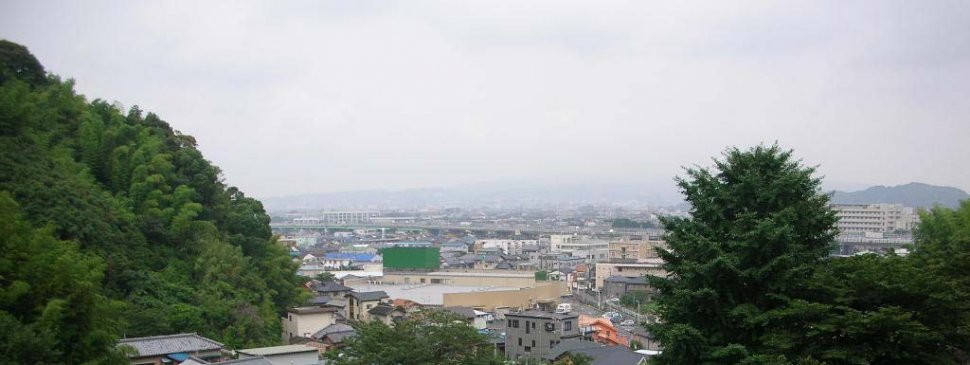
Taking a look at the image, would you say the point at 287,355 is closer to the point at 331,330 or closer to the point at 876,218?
the point at 331,330

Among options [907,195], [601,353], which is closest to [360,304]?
[601,353]

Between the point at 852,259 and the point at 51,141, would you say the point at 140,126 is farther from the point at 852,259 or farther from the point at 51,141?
the point at 852,259

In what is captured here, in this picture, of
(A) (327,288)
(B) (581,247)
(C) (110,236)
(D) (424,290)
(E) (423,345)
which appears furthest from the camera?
(B) (581,247)

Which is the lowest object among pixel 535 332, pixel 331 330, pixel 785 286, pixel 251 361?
pixel 535 332

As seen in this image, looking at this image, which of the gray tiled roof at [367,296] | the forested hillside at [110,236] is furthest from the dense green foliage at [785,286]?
the gray tiled roof at [367,296]

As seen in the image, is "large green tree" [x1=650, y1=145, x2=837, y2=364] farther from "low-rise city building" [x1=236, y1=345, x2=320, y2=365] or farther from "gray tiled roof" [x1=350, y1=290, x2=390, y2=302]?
"gray tiled roof" [x1=350, y1=290, x2=390, y2=302]
